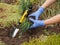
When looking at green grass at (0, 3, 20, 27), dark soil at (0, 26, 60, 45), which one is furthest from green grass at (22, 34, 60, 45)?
green grass at (0, 3, 20, 27)

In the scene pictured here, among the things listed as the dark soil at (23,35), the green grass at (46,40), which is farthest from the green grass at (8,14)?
the green grass at (46,40)

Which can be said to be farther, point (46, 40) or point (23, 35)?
point (23, 35)

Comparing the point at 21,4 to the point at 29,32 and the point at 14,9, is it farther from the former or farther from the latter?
the point at 29,32

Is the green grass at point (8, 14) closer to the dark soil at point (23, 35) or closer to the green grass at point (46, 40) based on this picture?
the dark soil at point (23, 35)

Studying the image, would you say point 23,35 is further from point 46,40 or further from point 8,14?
point 8,14

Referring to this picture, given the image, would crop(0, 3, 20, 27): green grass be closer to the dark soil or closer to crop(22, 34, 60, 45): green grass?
the dark soil

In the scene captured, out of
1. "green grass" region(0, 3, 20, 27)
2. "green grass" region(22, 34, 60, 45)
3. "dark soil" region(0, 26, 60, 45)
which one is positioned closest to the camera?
"green grass" region(22, 34, 60, 45)

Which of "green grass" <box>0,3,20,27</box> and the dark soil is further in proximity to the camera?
"green grass" <box>0,3,20,27</box>

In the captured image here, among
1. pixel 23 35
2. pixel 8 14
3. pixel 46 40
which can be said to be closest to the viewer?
pixel 46 40

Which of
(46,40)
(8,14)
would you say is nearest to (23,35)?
(46,40)

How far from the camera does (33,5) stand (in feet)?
19.5

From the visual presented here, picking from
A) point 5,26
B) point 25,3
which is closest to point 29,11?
point 25,3

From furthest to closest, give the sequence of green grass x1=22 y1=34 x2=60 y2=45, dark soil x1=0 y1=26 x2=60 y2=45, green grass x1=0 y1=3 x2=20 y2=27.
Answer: green grass x1=0 y1=3 x2=20 y2=27 → dark soil x1=0 y1=26 x2=60 y2=45 → green grass x1=22 y1=34 x2=60 y2=45

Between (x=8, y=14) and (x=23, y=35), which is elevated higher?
(x=8, y=14)
